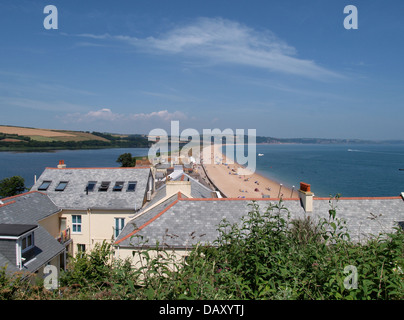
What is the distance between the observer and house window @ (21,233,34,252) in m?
13.3

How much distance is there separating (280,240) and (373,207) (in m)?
14.3

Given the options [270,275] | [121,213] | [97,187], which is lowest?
[121,213]

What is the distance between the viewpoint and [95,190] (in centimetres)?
2261

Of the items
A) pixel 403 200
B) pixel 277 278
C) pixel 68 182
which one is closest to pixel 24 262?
pixel 68 182

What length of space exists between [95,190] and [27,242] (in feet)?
29.6

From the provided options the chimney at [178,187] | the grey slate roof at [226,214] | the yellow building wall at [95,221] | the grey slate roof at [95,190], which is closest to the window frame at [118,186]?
the grey slate roof at [95,190]

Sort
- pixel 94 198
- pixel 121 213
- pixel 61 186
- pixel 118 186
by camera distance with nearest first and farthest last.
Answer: pixel 121 213
pixel 94 198
pixel 118 186
pixel 61 186

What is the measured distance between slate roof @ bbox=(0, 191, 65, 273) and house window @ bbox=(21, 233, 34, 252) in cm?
23

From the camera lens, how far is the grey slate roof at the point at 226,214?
1446 centimetres

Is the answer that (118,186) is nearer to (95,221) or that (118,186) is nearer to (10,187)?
(95,221)

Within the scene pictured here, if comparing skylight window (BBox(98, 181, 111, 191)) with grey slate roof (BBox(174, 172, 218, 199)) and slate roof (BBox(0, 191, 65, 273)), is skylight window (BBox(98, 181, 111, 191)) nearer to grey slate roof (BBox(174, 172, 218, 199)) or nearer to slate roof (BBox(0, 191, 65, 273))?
slate roof (BBox(0, 191, 65, 273))

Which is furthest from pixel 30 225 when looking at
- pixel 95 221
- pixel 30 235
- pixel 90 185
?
pixel 90 185

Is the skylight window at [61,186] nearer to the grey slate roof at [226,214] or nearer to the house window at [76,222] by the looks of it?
the house window at [76,222]

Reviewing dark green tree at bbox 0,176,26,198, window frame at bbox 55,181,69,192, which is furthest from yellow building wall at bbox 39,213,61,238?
dark green tree at bbox 0,176,26,198
